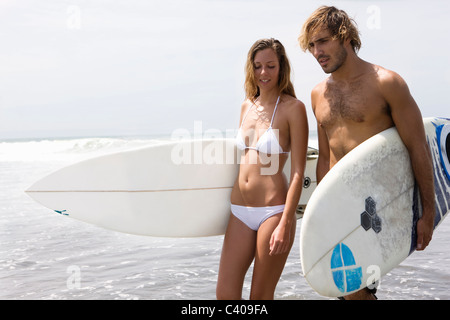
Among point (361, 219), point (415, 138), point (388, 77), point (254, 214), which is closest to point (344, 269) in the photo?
point (361, 219)

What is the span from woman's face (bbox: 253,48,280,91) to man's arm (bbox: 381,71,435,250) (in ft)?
1.88

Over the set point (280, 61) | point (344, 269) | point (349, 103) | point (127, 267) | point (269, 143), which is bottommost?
point (127, 267)

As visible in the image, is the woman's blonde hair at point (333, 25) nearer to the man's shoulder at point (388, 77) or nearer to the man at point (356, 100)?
the man at point (356, 100)

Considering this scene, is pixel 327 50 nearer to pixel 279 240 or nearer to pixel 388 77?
pixel 388 77

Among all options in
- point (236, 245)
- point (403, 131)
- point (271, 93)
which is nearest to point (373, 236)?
point (403, 131)

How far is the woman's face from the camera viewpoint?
8.13 ft

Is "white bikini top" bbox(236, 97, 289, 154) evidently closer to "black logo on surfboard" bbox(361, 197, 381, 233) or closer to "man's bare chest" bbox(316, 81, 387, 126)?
"man's bare chest" bbox(316, 81, 387, 126)

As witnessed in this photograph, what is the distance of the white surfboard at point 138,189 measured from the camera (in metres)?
3.15

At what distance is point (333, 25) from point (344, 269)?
4.21 feet

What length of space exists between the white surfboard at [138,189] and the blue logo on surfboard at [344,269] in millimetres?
1029

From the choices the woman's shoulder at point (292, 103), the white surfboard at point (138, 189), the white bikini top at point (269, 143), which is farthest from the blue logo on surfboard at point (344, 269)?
the white surfboard at point (138, 189)

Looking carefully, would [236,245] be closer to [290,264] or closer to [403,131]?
[403,131]

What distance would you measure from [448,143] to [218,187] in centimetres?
149

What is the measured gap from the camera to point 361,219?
7.95 feet
